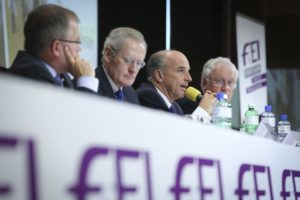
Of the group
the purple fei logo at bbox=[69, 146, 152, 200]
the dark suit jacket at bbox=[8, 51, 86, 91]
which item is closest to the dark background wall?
the dark suit jacket at bbox=[8, 51, 86, 91]

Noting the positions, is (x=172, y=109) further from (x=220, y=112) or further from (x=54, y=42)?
(x=54, y=42)

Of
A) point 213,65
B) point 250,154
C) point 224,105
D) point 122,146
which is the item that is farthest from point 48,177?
point 213,65

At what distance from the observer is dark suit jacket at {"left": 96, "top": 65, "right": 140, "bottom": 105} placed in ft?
7.68

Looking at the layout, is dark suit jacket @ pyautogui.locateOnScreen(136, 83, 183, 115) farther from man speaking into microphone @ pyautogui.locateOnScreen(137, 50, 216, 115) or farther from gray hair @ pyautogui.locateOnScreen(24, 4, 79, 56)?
gray hair @ pyautogui.locateOnScreen(24, 4, 79, 56)

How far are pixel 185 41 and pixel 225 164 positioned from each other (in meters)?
4.25

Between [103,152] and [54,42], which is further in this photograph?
[54,42]

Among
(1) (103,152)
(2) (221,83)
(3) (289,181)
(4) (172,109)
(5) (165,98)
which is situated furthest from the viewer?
(2) (221,83)

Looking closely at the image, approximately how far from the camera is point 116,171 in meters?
1.09

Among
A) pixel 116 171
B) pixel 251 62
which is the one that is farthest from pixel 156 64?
pixel 251 62

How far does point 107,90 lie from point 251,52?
3.59 metres

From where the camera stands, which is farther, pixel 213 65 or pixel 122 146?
pixel 213 65

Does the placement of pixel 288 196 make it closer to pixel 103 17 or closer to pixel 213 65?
pixel 213 65

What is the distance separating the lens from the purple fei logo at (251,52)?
5636 mm

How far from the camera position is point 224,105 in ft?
7.67
